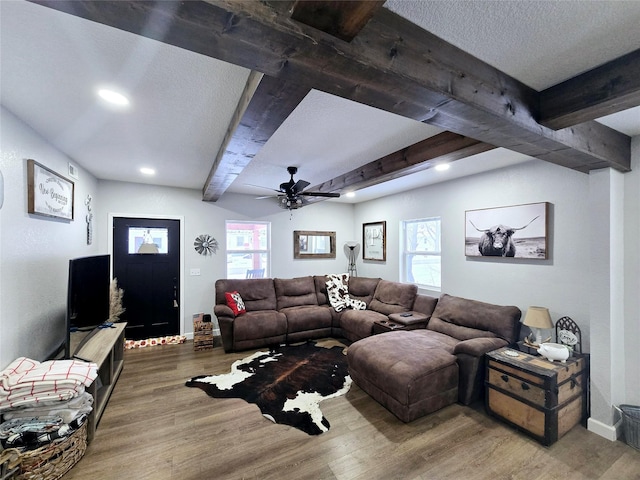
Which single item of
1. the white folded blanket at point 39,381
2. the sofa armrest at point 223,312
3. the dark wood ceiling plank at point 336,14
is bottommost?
the sofa armrest at point 223,312

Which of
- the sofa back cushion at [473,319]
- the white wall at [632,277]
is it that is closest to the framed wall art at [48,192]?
the sofa back cushion at [473,319]

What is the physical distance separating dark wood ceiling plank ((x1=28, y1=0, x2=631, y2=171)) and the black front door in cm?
430

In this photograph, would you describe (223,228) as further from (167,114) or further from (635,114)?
(635,114)

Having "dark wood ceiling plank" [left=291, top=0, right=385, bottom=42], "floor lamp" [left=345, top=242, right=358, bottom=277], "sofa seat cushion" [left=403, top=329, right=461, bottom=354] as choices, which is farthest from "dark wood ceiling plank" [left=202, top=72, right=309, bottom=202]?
"floor lamp" [left=345, top=242, right=358, bottom=277]

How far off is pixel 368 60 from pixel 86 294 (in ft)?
10.4

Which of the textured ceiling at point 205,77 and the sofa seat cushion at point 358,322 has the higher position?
the textured ceiling at point 205,77

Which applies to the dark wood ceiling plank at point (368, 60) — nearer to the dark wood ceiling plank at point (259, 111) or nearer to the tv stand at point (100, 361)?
the dark wood ceiling plank at point (259, 111)

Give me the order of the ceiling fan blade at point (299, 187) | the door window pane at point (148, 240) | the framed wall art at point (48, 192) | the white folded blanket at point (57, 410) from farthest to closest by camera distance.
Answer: the door window pane at point (148, 240) < the ceiling fan blade at point (299, 187) < the framed wall art at point (48, 192) < the white folded blanket at point (57, 410)

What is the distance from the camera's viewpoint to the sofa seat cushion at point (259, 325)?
13.3ft

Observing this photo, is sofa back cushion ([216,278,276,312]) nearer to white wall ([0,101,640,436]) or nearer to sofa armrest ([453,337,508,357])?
white wall ([0,101,640,436])

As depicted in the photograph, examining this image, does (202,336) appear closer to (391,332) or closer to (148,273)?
(148,273)

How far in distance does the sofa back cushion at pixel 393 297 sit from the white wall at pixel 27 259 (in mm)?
4104

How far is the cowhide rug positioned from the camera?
2527 mm

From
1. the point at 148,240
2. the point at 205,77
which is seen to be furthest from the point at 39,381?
the point at 148,240
